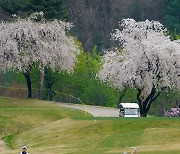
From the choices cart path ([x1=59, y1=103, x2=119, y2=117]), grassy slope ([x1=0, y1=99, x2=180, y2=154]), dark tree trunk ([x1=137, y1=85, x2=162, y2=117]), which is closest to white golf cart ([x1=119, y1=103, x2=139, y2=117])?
dark tree trunk ([x1=137, y1=85, x2=162, y2=117])

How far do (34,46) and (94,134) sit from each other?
3315 cm

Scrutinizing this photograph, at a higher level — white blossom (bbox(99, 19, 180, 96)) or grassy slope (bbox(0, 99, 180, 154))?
white blossom (bbox(99, 19, 180, 96))

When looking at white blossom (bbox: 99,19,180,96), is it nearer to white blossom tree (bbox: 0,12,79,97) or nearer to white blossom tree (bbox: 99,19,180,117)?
white blossom tree (bbox: 99,19,180,117)

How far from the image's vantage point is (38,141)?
66125 mm

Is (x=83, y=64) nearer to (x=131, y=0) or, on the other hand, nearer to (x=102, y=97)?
(x=102, y=97)

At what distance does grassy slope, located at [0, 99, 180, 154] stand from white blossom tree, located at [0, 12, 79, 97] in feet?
45.9

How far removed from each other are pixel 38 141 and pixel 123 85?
23.1 metres

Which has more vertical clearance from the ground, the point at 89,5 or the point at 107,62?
the point at 89,5

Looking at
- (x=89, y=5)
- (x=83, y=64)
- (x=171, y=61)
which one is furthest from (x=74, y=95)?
(x=89, y=5)

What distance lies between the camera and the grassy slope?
189 ft

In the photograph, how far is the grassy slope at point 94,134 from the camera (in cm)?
5769

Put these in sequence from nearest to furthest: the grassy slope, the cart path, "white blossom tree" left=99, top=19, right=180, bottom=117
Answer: the grassy slope → "white blossom tree" left=99, top=19, right=180, bottom=117 → the cart path

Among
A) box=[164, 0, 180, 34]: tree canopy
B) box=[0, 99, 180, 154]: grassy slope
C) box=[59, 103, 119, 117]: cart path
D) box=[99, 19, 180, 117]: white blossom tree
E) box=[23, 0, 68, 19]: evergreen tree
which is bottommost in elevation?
box=[0, 99, 180, 154]: grassy slope

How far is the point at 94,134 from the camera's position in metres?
65.5
